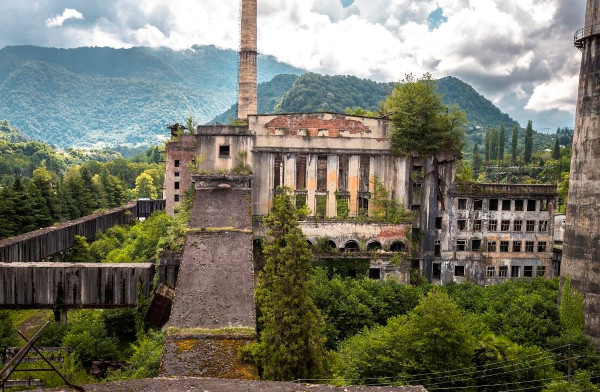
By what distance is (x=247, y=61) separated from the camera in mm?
49812

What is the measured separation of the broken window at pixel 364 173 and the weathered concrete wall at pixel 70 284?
16298mm

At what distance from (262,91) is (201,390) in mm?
170247

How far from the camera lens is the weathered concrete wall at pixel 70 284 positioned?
22859mm

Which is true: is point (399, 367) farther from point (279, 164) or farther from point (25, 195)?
point (25, 195)

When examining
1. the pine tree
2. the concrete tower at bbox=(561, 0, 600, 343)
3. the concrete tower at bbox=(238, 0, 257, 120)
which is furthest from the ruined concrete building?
the pine tree

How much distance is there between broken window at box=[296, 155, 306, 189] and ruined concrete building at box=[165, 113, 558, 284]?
7cm

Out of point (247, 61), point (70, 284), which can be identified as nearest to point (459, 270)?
point (70, 284)

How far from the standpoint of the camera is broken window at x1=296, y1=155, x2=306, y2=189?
33.5 meters

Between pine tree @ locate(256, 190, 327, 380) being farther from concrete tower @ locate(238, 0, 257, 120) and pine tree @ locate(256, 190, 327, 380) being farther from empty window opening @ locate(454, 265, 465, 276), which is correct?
concrete tower @ locate(238, 0, 257, 120)

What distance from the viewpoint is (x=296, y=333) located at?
1312 centimetres

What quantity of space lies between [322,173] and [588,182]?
645 inches

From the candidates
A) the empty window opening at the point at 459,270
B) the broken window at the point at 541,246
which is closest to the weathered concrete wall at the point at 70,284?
the empty window opening at the point at 459,270

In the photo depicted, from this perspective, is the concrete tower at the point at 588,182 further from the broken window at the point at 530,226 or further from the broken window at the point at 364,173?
the broken window at the point at 364,173

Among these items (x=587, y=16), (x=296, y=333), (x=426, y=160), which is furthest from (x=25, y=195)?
(x=587, y=16)
